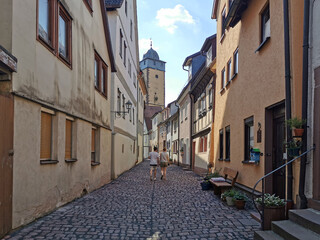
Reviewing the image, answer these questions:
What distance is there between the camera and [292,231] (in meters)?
4.52

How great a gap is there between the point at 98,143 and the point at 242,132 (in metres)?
5.50

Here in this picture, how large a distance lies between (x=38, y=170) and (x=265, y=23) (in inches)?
265

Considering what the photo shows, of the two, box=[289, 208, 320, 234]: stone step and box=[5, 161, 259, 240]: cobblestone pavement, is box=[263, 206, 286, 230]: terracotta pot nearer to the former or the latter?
box=[289, 208, 320, 234]: stone step

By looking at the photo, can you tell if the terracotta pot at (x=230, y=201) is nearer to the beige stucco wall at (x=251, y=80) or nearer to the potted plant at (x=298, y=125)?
the beige stucco wall at (x=251, y=80)

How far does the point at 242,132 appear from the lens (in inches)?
375

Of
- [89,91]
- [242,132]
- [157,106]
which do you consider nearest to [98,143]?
[89,91]

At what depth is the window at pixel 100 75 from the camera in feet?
38.9

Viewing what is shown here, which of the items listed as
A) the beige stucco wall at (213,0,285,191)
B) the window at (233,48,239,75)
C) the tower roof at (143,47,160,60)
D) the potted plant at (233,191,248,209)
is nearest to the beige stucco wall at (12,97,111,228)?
the potted plant at (233,191,248,209)

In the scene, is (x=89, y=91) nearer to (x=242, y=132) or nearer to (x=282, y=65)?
(x=242, y=132)

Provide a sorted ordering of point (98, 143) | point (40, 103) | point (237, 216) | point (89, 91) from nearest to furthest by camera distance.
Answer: point (40, 103) → point (237, 216) → point (89, 91) → point (98, 143)

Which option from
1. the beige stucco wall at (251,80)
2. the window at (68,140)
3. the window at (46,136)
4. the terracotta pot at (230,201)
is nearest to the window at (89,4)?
the window at (68,140)

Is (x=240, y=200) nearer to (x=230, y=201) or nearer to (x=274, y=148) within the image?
(x=230, y=201)

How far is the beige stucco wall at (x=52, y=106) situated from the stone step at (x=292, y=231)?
14.6 feet

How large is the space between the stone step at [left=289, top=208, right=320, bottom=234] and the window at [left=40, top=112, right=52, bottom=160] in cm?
523
